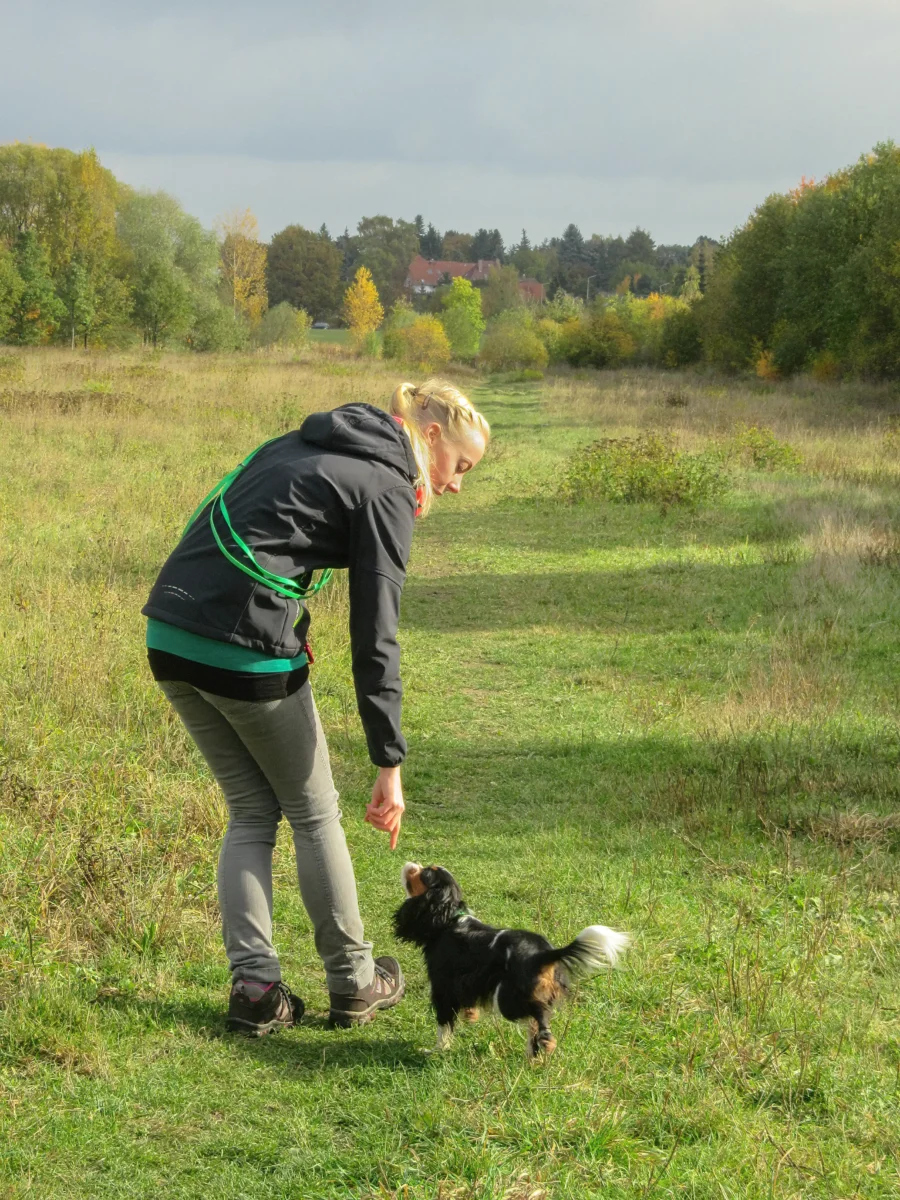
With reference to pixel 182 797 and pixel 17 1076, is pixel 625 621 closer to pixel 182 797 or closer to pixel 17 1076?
pixel 182 797

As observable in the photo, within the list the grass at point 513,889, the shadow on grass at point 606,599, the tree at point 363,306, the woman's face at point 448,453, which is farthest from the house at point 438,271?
the woman's face at point 448,453

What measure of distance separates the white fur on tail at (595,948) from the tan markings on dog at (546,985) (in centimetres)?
7

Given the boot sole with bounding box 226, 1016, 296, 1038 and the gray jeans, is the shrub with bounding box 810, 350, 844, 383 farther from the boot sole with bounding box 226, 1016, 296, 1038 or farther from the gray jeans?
the boot sole with bounding box 226, 1016, 296, 1038

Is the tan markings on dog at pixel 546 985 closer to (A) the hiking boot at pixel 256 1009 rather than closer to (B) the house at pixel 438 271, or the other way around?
(A) the hiking boot at pixel 256 1009

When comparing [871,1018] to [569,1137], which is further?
[871,1018]

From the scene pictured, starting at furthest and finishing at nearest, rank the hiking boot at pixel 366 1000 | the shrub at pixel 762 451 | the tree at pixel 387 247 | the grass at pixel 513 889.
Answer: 1. the tree at pixel 387 247
2. the shrub at pixel 762 451
3. the hiking boot at pixel 366 1000
4. the grass at pixel 513 889

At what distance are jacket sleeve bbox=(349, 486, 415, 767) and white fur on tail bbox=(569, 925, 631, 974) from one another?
2.37 feet

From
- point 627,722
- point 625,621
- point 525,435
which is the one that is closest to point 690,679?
point 627,722

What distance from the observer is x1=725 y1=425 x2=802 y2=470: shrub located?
1905 cm

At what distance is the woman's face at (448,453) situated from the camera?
130 inches

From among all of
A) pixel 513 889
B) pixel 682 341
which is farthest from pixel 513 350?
pixel 513 889

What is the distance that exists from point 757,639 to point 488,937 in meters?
6.12

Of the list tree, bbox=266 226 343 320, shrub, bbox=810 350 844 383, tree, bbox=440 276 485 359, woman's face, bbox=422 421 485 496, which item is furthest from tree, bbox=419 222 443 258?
woman's face, bbox=422 421 485 496

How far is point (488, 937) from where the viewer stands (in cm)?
333
